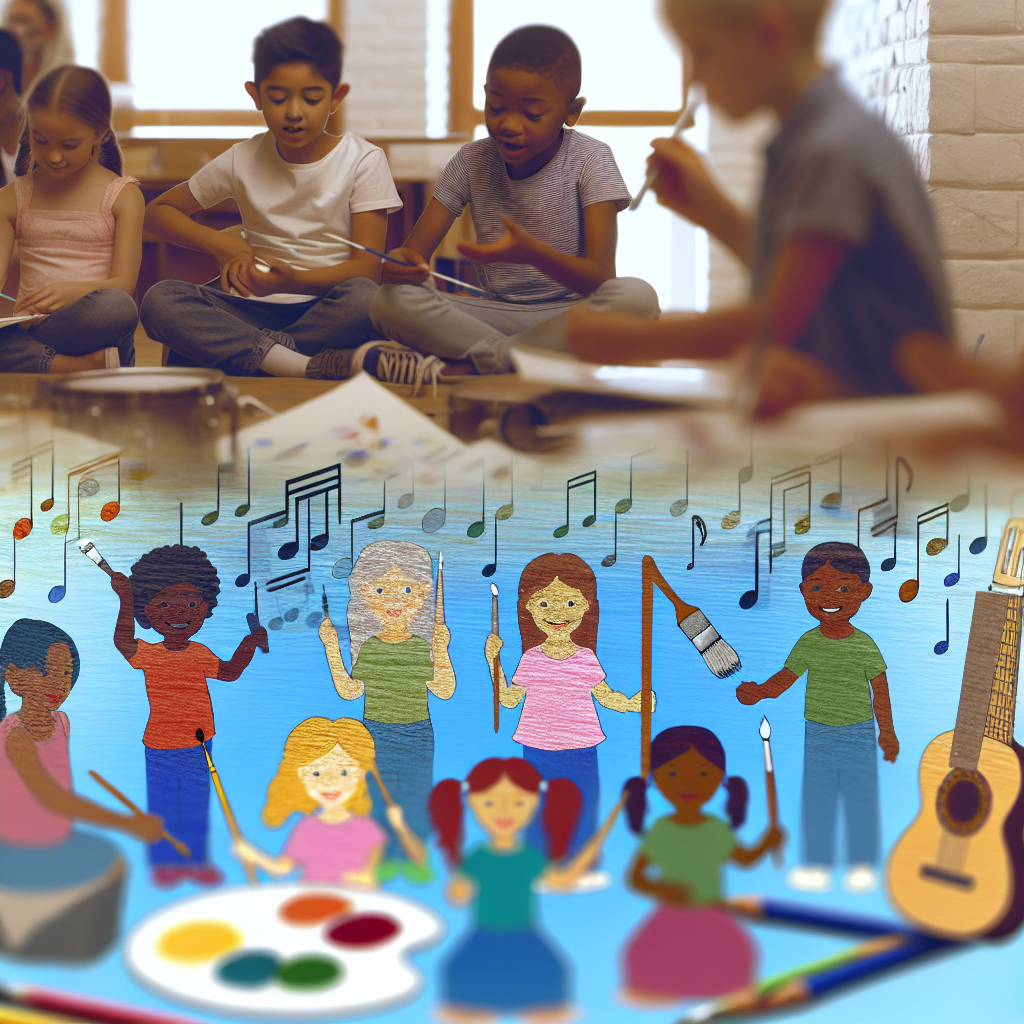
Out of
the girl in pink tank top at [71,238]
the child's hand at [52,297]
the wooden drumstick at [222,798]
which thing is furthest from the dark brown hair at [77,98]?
the wooden drumstick at [222,798]

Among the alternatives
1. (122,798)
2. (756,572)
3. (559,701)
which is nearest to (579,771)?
(559,701)

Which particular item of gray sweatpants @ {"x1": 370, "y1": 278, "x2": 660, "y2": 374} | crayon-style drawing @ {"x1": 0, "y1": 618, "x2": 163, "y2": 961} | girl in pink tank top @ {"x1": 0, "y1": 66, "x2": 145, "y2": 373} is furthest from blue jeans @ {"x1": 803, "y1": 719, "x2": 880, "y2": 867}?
girl in pink tank top @ {"x1": 0, "y1": 66, "x2": 145, "y2": 373}

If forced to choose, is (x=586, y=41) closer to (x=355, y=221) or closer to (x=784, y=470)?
(x=355, y=221)

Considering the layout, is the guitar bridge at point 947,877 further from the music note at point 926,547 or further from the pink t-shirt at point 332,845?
the pink t-shirt at point 332,845

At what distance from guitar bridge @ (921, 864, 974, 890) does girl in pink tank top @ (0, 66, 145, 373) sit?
3.03ft

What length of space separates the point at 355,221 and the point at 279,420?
197mm

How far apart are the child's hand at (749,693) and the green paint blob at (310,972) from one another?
0.51 metres

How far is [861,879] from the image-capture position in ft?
3.63

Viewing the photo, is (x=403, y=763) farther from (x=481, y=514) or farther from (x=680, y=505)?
(x=680, y=505)

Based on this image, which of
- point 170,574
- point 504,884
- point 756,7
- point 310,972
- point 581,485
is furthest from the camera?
point 170,574

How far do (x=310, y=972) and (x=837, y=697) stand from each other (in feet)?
2.01

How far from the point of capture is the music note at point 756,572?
1.13 meters

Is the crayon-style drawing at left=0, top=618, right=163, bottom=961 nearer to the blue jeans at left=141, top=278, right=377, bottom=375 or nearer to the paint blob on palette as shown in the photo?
the paint blob on palette

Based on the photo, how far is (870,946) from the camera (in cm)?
98
